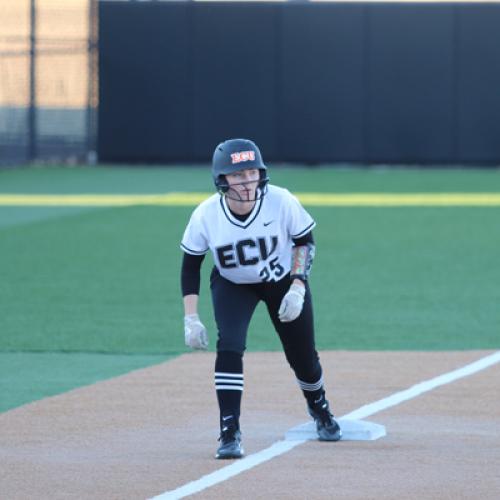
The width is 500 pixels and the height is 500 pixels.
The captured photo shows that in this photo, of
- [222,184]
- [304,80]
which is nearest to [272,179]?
[304,80]

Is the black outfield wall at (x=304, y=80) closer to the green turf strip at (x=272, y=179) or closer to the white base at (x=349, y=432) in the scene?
the green turf strip at (x=272, y=179)

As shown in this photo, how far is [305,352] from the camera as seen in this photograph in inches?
326

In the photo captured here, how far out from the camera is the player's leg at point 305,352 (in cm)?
823

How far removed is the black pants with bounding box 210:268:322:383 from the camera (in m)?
8.11

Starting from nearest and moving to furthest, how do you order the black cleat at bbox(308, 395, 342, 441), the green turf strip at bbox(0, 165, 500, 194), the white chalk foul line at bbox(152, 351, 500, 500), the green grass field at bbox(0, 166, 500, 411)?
the white chalk foul line at bbox(152, 351, 500, 500), the black cleat at bbox(308, 395, 342, 441), the green grass field at bbox(0, 166, 500, 411), the green turf strip at bbox(0, 165, 500, 194)

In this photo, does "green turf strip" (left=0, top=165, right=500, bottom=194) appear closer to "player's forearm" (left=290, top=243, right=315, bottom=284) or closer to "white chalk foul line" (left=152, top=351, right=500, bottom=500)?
"white chalk foul line" (left=152, top=351, right=500, bottom=500)

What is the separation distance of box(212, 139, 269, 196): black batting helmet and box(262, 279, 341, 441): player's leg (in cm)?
69

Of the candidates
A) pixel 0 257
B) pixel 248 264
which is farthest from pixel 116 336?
pixel 0 257

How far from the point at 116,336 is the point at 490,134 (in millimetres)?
26267

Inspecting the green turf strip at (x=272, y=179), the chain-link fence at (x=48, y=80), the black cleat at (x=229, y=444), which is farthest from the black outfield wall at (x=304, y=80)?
the black cleat at (x=229, y=444)

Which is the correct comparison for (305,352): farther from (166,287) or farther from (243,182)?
(166,287)

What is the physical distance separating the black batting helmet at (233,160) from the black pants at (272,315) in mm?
601

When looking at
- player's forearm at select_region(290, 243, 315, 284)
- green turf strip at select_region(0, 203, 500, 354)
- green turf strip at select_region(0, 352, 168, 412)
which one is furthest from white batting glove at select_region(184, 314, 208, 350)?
green turf strip at select_region(0, 203, 500, 354)

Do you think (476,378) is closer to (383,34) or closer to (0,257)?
(0,257)
